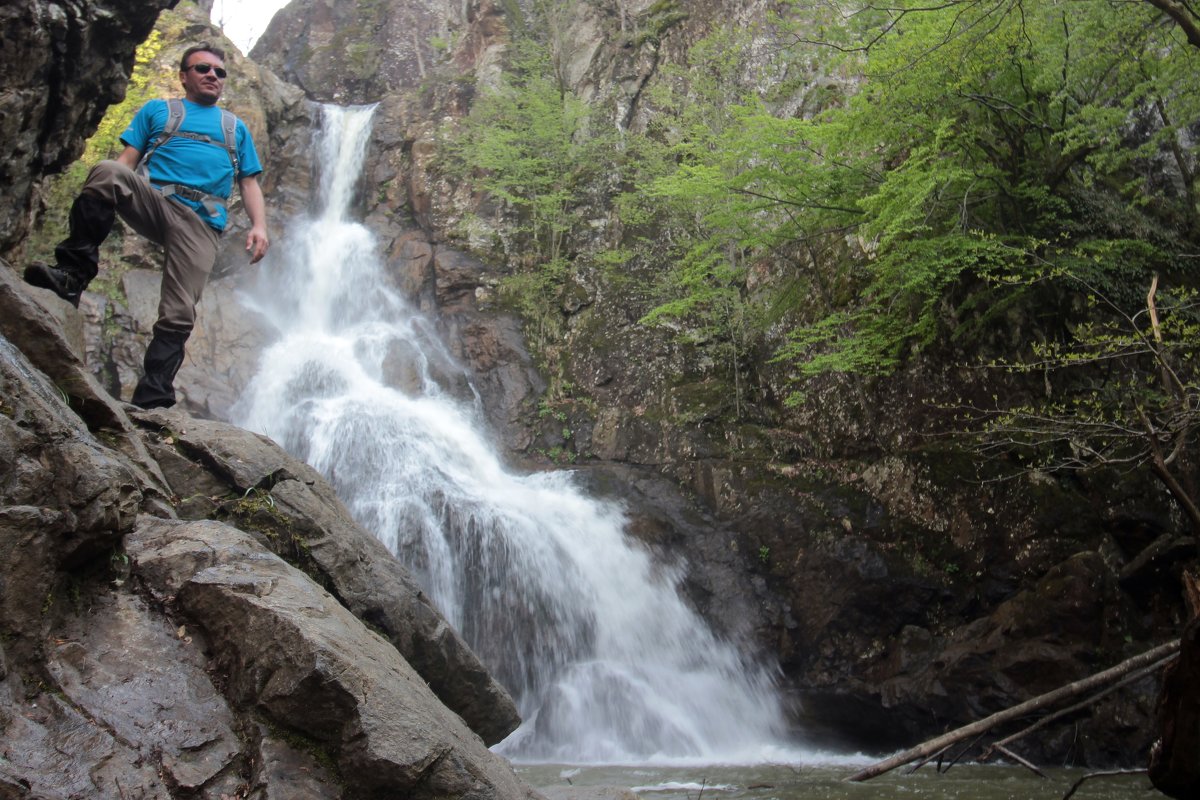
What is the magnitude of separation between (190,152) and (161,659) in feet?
10.8

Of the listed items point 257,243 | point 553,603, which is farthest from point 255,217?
point 553,603

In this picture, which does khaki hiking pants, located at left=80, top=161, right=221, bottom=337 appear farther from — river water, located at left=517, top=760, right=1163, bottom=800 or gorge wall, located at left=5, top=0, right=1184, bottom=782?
river water, located at left=517, top=760, right=1163, bottom=800

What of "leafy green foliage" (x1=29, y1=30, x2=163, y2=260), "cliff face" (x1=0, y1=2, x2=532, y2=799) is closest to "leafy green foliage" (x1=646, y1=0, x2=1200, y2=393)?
"cliff face" (x1=0, y1=2, x2=532, y2=799)

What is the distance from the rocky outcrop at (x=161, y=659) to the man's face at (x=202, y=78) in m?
1.99

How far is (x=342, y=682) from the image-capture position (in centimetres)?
253

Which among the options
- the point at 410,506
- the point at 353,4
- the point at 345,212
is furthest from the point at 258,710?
the point at 353,4

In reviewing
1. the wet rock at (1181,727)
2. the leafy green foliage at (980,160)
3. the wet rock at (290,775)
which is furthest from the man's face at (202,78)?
the wet rock at (1181,727)

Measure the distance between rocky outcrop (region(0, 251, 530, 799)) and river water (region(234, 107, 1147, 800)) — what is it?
3867 mm

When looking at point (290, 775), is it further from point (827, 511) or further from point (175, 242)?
point (827, 511)

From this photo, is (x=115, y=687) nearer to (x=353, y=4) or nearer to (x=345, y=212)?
(x=345, y=212)

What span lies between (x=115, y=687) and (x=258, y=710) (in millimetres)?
410

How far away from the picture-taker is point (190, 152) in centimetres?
468

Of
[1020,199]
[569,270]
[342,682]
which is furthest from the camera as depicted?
[569,270]

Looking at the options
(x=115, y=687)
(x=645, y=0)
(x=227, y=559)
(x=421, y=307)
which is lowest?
(x=115, y=687)
